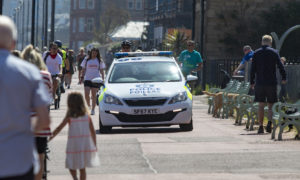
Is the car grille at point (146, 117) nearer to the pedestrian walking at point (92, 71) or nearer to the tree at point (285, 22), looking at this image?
the pedestrian walking at point (92, 71)

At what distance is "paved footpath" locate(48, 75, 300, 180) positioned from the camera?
10.5m

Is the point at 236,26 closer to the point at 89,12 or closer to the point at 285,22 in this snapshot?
the point at 285,22

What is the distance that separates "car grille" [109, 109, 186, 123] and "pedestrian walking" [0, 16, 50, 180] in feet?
36.2

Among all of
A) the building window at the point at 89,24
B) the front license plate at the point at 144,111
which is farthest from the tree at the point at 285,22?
the building window at the point at 89,24

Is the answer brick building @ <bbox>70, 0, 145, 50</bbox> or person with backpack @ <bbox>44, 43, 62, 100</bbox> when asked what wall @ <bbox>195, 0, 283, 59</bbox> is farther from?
brick building @ <bbox>70, 0, 145, 50</bbox>

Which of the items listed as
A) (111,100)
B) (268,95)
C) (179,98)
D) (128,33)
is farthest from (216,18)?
(128,33)

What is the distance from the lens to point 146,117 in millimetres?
16328

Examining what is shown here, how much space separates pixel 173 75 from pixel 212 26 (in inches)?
1239

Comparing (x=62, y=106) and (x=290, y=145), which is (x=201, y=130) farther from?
(x=62, y=106)

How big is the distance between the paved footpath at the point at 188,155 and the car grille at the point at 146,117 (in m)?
0.26

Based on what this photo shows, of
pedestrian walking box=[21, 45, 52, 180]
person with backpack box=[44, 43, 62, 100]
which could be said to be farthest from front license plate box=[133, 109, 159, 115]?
pedestrian walking box=[21, 45, 52, 180]

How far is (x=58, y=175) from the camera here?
10508mm

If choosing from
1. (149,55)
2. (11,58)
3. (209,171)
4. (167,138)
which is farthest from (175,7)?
(11,58)

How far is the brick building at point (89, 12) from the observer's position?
475 feet
